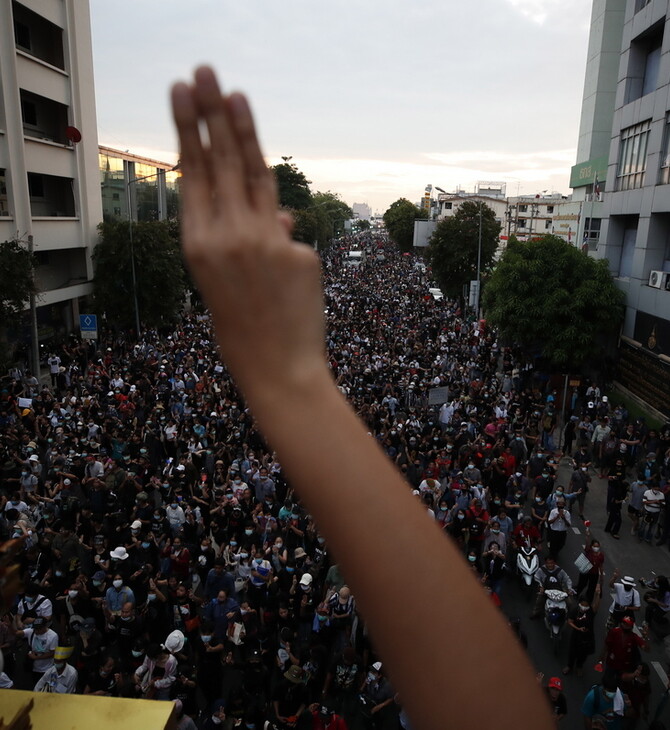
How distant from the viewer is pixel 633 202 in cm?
2359

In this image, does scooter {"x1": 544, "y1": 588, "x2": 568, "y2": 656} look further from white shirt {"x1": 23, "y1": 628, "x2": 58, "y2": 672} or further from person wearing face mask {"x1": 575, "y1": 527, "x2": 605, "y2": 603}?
white shirt {"x1": 23, "y1": 628, "x2": 58, "y2": 672}

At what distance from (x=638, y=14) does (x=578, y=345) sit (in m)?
13.1

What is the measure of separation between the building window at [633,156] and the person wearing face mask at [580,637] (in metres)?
19.4

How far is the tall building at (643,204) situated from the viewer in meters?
20.8

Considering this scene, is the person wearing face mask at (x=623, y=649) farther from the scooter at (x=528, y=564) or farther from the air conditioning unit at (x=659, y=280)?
the air conditioning unit at (x=659, y=280)

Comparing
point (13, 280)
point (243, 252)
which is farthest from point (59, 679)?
point (13, 280)

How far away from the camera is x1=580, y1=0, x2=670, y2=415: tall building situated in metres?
20.8

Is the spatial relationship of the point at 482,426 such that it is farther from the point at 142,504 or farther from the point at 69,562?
the point at 69,562

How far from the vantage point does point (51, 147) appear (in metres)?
29.4

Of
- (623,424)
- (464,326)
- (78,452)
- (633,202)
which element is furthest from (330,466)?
(464,326)

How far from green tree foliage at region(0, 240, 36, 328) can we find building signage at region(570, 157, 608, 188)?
102ft

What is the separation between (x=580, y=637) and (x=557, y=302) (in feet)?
52.8

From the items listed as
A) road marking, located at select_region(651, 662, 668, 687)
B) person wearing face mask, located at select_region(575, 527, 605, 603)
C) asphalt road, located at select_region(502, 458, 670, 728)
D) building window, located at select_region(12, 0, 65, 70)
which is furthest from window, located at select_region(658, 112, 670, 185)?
building window, located at select_region(12, 0, 65, 70)

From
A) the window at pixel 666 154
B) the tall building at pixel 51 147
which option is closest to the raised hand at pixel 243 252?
the window at pixel 666 154
